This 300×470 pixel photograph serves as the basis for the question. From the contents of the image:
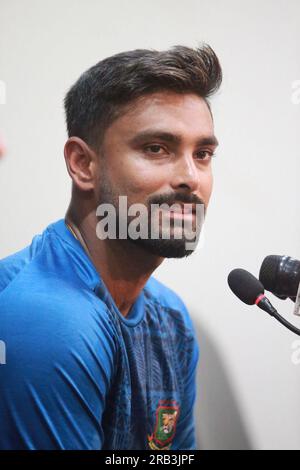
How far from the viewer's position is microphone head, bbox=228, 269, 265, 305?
3.06ft

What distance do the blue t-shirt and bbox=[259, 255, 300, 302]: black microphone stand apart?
0.29 meters

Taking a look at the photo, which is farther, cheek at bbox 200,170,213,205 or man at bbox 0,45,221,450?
cheek at bbox 200,170,213,205

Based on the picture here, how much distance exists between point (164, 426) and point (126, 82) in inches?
26.5

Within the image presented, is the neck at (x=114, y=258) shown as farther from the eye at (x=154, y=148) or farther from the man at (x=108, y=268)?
the eye at (x=154, y=148)

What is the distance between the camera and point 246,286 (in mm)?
948

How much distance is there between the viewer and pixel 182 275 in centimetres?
126

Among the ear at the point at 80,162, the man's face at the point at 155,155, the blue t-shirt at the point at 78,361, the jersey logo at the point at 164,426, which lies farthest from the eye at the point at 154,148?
the jersey logo at the point at 164,426

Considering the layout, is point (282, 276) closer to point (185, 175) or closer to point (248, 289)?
point (248, 289)

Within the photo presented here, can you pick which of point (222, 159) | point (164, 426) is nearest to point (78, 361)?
point (164, 426)

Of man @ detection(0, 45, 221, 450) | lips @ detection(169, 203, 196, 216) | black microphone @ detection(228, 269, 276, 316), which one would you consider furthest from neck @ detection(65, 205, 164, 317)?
black microphone @ detection(228, 269, 276, 316)

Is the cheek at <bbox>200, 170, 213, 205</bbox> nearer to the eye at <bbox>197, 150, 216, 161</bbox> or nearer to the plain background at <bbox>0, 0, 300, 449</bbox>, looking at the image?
the eye at <bbox>197, 150, 216, 161</bbox>
